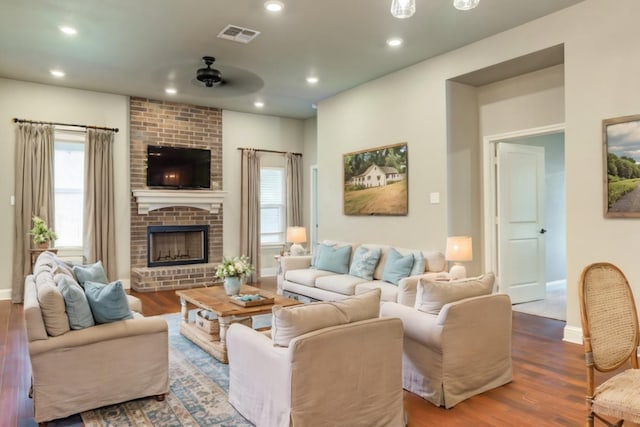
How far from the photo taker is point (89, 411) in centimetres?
272

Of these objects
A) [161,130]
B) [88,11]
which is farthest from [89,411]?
[161,130]

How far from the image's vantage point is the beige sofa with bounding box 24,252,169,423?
250cm

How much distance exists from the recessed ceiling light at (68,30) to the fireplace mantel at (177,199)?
2.90 metres

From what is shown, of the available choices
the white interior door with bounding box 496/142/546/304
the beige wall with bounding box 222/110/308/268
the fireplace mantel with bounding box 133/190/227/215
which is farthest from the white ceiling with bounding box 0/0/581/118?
the white interior door with bounding box 496/142/546/304

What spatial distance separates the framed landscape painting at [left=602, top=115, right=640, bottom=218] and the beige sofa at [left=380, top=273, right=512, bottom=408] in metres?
1.59

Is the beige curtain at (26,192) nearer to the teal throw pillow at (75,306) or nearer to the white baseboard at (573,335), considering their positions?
the teal throw pillow at (75,306)

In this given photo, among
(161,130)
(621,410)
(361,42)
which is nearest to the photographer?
(621,410)

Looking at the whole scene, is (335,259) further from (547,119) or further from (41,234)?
(41,234)

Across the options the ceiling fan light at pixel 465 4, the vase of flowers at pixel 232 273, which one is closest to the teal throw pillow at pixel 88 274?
the vase of flowers at pixel 232 273

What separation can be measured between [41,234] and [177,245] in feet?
7.15

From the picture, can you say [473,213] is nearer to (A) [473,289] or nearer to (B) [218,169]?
(A) [473,289]

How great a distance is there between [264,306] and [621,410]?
2686 mm

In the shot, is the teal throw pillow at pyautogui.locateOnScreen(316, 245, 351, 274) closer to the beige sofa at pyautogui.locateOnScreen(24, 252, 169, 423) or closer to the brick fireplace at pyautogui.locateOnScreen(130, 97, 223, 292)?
the brick fireplace at pyautogui.locateOnScreen(130, 97, 223, 292)

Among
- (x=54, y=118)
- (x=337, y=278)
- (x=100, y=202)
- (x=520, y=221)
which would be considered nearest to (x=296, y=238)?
(x=337, y=278)
